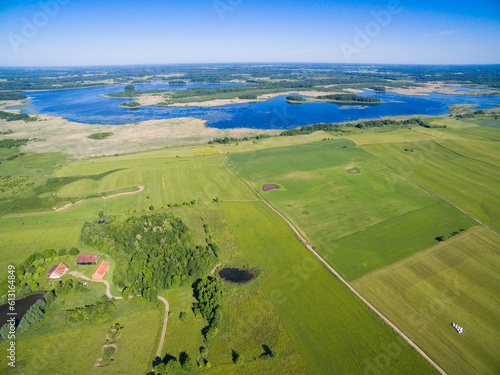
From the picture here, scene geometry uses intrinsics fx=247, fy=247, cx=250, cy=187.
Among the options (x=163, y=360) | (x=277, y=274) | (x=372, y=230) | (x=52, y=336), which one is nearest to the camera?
(x=163, y=360)

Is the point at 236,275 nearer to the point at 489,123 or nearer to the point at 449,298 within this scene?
the point at 449,298

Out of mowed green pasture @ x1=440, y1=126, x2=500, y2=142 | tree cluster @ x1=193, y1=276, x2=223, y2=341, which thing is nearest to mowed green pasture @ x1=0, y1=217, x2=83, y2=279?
tree cluster @ x1=193, y1=276, x2=223, y2=341

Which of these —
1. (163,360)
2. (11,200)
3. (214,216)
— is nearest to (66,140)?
(11,200)

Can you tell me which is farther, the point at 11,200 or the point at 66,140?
the point at 66,140

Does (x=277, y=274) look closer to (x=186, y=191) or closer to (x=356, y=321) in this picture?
(x=356, y=321)

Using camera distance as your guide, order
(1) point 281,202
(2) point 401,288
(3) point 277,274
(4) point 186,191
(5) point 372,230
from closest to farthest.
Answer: (2) point 401,288
(3) point 277,274
(5) point 372,230
(1) point 281,202
(4) point 186,191

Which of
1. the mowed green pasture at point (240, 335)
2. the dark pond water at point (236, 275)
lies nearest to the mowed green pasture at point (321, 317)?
the mowed green pasture at point (240, 335)
